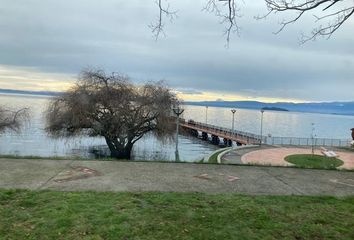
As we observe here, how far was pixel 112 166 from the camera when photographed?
837 centimetres

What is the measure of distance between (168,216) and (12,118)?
3779 cm

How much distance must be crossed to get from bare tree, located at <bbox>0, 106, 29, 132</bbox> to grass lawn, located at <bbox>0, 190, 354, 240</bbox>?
35.3 m

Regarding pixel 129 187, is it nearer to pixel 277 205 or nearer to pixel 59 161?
pixel 277 205

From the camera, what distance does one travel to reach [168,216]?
470 cm

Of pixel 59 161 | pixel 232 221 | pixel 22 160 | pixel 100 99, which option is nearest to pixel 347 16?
pixel 232 221

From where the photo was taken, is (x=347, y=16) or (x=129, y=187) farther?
(x=129, y=187)

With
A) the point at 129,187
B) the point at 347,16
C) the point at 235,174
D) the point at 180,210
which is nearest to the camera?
the point at 180,210

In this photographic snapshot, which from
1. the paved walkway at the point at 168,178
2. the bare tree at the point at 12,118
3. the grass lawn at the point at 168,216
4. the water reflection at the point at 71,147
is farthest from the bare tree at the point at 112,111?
the grass lawn at the point at 168,216

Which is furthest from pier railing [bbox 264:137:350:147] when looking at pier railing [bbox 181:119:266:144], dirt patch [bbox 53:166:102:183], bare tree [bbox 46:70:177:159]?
dirt patch [bbox 53:166:102:183]

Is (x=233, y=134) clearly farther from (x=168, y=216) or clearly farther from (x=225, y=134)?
(x=168, y=216)

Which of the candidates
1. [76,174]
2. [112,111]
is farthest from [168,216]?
[112,111]

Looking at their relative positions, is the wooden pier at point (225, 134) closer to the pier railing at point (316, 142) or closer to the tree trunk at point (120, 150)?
the pier railing at point (316, 142)

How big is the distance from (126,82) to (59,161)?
1073 inches

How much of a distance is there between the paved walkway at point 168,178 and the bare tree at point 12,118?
105 ft
